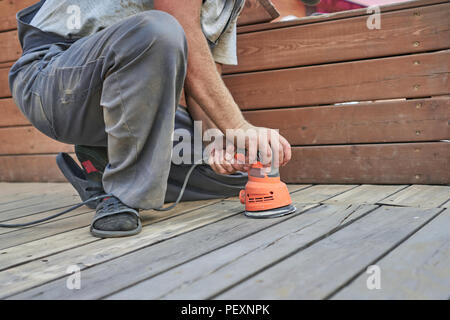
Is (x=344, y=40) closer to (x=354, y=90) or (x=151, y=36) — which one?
(x=354, y=90)

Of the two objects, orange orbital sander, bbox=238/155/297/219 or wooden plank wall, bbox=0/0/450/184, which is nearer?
orange orbital sander, bbox=238/155/297/219

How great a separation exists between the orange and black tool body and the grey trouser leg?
281mm

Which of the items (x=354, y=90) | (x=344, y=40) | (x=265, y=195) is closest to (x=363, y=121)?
(x=354, y=90)

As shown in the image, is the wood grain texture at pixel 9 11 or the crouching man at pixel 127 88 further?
the wood grain texture at pixel 9 11

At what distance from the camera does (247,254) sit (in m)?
1.07

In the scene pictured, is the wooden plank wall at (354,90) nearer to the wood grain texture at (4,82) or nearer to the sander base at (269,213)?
Result: the sander base at (269,213)

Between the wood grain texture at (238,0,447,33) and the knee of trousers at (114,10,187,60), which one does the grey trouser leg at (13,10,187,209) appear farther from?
the wood grain texture at (238,0,447,33)

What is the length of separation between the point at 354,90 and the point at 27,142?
6.35 ft

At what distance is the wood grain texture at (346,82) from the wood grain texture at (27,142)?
1150 millimetres

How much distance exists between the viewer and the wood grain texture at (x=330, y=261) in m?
0.83

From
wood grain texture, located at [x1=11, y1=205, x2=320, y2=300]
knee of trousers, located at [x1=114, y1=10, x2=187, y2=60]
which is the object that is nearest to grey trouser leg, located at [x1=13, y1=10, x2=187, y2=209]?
knee of trousers, located at [x1=114, y1=10, x2=187, y2=60]

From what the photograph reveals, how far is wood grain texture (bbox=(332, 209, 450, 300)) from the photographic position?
2.59 ft

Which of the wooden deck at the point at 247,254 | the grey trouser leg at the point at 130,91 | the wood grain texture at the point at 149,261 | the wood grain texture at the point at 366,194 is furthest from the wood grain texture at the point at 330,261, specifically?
the grey trouser leg at the point at 130,91
